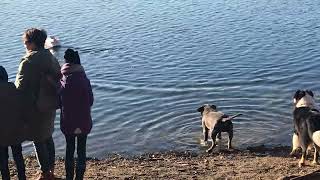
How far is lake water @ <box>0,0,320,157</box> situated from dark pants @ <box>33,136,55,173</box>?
3.66m

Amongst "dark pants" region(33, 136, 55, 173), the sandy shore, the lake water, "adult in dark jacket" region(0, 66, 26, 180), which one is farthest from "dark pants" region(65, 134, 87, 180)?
the lake water

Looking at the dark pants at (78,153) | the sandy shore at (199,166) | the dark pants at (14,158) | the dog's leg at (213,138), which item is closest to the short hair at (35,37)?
the dark pants at (78,153)

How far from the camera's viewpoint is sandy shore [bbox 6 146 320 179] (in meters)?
7.85

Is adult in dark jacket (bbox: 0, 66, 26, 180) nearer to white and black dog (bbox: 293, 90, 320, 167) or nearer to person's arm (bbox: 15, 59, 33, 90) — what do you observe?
person's arm (bbox: 15, 59, 33, 90)

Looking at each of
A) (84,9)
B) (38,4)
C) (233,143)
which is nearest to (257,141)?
(233,143)

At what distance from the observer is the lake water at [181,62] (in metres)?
12.0

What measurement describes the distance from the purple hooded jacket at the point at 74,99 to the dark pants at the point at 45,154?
51cm

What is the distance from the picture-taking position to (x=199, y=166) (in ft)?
28.3

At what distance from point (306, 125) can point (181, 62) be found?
9.14 meters

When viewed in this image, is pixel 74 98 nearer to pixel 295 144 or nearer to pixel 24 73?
pixel 24 73

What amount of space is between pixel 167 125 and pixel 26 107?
6.05 meters

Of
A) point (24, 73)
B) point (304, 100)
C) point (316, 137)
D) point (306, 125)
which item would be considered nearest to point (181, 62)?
point (304, 100)

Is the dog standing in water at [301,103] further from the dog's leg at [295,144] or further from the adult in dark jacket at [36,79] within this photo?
the adult in dark jacket at [36,79]

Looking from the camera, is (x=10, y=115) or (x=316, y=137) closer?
(x=10, y=115)
